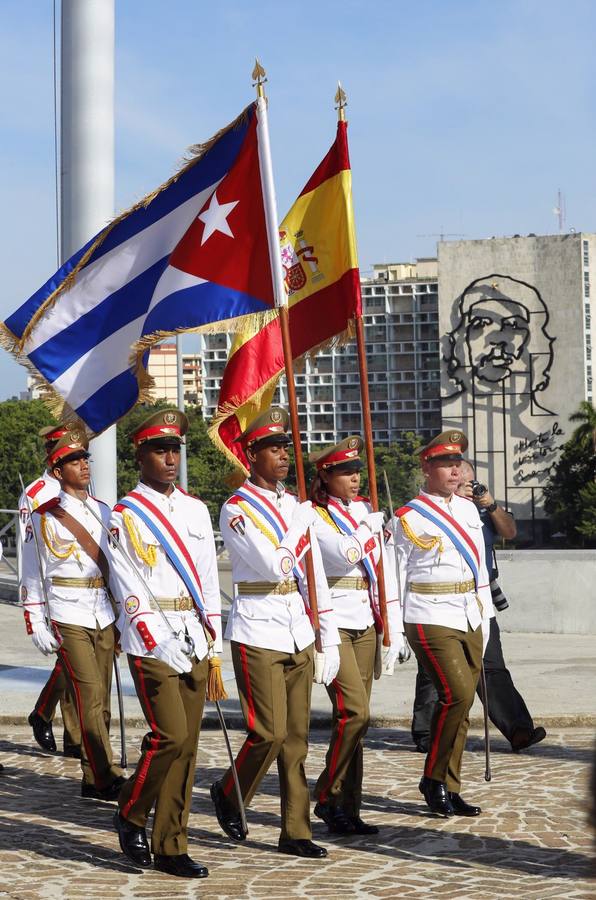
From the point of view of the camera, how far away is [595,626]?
16203 millimetres

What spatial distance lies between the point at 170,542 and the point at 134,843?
1.38 meters

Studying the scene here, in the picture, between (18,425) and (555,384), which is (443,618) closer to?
(18,425)

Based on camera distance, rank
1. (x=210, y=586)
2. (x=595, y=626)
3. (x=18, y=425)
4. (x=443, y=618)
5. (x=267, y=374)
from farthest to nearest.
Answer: (x=18, y=425) → (x=595, y=626) → (x=267, y=374) → (x=443, y=618) → (x=210, y=586)

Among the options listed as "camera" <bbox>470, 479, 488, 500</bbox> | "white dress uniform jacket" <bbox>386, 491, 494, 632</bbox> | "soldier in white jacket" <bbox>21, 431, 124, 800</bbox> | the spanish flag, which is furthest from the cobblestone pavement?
the spanish flag

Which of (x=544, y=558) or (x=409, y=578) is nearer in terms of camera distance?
(x=409, y=578)

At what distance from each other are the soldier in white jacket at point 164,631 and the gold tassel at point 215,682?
2 cm

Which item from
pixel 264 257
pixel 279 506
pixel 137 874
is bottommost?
pixel 137 874

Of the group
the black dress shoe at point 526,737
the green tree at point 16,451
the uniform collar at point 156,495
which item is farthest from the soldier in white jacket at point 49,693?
the green tree at point 16,451

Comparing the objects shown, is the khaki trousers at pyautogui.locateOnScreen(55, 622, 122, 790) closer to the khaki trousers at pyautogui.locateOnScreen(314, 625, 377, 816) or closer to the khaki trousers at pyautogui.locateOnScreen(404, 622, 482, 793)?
the khaki trousers at pyautogui.locateOnScreen(314, 625, 377, 816)

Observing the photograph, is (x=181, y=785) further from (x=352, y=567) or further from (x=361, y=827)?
(x=352, y=567)

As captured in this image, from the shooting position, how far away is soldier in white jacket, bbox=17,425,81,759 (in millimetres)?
9070

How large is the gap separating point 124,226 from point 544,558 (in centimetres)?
869

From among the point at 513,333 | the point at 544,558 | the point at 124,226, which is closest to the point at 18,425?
the point at 513,333

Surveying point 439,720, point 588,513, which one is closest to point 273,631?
point 439,720
